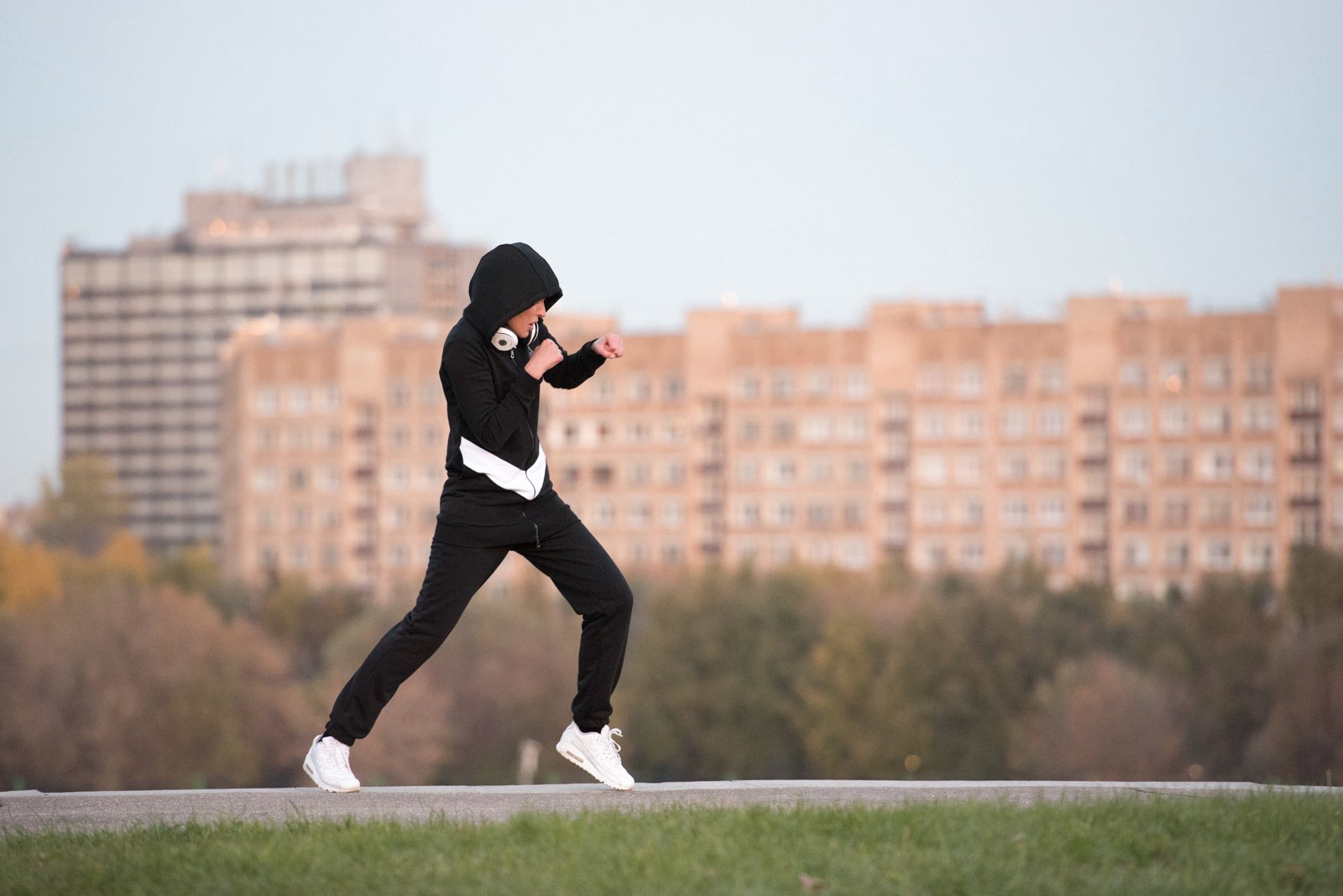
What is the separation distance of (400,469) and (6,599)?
44.2m

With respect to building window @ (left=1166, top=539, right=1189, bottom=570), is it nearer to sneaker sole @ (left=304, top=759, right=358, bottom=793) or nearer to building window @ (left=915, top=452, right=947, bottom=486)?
building window @ (left=915, top=452, right=947, bottom=486)

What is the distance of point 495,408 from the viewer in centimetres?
882

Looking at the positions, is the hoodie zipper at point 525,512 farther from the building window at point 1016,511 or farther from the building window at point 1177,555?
the building window at point 1016,511

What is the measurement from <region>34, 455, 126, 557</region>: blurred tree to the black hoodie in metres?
157

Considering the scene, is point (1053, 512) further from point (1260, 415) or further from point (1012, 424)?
point (1260, 415)

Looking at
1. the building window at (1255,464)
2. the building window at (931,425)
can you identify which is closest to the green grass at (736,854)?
the building window at (1255,464)

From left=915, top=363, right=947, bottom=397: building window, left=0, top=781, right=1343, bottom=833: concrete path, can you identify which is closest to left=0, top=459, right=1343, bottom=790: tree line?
left=915, top=363, right=947, bottom=397: building window

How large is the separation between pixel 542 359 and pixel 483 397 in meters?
0.30

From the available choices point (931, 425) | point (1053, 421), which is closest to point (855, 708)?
point (1053, 421)

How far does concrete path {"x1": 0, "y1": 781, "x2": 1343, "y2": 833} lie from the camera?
27.4 ft

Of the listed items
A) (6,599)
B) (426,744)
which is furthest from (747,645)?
(6,599)

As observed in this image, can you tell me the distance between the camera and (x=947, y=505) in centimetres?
12862

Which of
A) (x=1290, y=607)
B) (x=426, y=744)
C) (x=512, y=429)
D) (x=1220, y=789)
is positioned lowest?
(x=426, y=744)

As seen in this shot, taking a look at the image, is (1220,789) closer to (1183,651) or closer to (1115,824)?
(1115,824)
